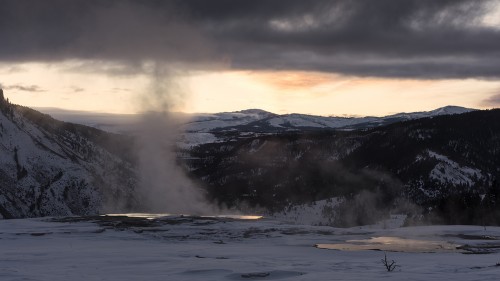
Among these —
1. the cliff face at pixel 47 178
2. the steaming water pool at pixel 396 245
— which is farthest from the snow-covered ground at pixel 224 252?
the cliff face at pixel 47 178

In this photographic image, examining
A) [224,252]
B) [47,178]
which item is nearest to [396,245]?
[224,252]

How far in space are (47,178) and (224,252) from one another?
100318 millimetres

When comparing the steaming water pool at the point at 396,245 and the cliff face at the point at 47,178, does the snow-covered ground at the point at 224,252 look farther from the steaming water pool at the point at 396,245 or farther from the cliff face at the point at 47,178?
the cliff face at the point at 47,178

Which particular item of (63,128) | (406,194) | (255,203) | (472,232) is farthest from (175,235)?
(63,128)

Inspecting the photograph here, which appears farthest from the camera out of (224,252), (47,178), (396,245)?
(47,178)

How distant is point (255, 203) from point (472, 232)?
12602 centimetres

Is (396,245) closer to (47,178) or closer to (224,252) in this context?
(224,252)

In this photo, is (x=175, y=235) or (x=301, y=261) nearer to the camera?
(x=301, y=261)

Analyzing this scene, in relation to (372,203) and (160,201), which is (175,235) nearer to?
(160,201)

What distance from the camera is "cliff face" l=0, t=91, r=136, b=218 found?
116 metres

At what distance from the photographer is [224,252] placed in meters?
35.0

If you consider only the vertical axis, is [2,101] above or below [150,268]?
above

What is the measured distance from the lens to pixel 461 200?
91312 millimetres

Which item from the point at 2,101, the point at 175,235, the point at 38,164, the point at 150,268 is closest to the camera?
the point at 150,268
